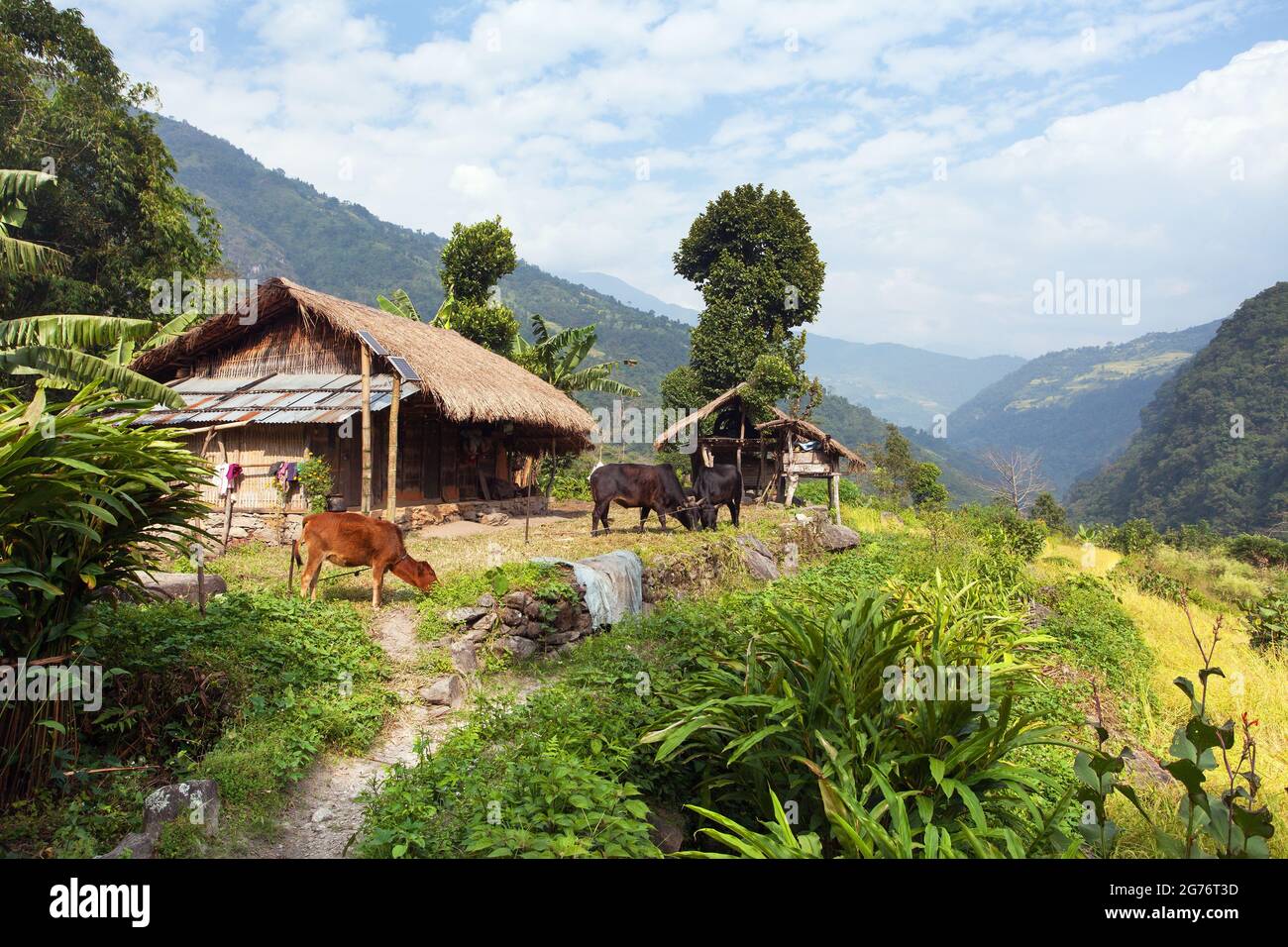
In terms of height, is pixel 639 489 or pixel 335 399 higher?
pixel 335 399

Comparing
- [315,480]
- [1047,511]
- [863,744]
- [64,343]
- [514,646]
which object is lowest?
[514,646]

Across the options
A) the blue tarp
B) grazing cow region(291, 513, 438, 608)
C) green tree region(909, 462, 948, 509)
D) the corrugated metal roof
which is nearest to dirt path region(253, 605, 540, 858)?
grazing cow region(291, 513, 438, 608)

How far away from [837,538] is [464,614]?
1089 cm

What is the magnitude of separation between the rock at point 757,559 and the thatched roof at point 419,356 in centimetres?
600

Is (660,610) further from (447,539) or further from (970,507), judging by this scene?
(970,507)

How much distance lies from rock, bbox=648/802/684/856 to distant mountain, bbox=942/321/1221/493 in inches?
5056

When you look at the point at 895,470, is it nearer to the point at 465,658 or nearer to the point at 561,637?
the point at 561,637

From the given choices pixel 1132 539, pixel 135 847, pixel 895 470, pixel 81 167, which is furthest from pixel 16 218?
pixel 895 470

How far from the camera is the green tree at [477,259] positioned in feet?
78.4

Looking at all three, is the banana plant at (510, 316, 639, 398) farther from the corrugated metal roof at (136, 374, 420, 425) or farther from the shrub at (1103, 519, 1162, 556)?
the shrub at (1103, 519, 1162, 556)

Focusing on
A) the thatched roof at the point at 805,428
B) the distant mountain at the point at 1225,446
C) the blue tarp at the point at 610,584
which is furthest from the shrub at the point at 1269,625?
the distant mountain at the point at 1225,446

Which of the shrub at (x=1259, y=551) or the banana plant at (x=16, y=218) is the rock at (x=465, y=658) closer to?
the banana plant at (x=16, y=218)

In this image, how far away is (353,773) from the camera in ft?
16.1

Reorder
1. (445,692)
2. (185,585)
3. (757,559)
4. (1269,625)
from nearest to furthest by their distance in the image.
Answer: (445,692) < (185,585) < (1269,625) < (757,559)
